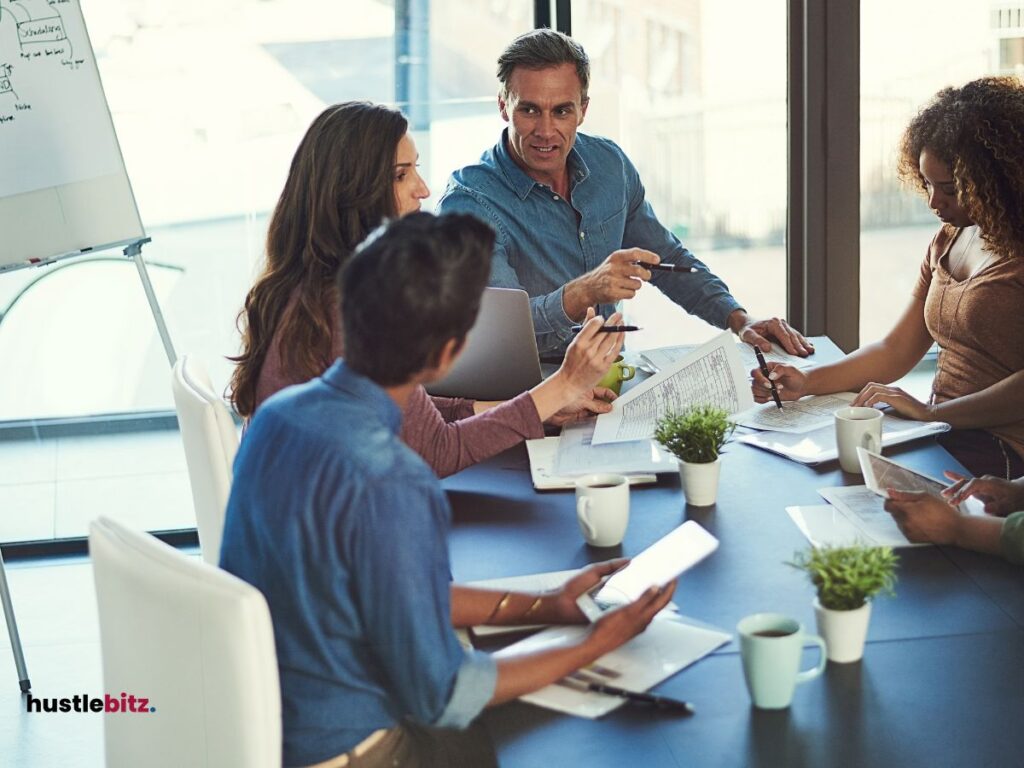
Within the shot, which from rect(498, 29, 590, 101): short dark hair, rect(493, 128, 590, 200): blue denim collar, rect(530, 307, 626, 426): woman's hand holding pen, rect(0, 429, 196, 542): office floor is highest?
rect(498, 29, 590, 101): short dark hair

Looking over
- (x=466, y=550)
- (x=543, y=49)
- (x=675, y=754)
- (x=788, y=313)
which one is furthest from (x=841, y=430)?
(x=788, y=313)

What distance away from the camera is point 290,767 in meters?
1.26

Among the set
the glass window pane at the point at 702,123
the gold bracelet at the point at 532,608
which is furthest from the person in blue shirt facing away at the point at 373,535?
the glass window pane at the point at 702,123

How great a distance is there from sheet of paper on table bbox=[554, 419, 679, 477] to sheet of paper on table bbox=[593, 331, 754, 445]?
0.9 inches

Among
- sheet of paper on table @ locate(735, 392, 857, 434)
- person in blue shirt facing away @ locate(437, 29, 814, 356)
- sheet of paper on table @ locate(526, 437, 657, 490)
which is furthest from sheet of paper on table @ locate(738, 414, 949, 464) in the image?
person in blue shirt facing away @ locate(437, 29, 814, 356)

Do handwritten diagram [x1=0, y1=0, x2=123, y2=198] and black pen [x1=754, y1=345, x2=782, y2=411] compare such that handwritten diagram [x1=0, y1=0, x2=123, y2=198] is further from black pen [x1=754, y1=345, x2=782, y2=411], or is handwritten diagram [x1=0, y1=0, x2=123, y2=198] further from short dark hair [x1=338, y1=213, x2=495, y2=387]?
short dark hair [x1=338, y1=213, x2=495, y2=387]

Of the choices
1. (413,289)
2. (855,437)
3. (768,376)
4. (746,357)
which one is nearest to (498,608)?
(413,289)

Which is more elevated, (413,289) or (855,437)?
(413,289)

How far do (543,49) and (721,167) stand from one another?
1.18m

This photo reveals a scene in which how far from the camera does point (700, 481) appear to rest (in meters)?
1.76

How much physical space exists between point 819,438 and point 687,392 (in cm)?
23

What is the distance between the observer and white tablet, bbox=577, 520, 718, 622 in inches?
56.1

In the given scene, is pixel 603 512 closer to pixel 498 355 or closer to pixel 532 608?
pixel 532 608

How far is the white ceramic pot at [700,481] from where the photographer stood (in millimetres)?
1763
